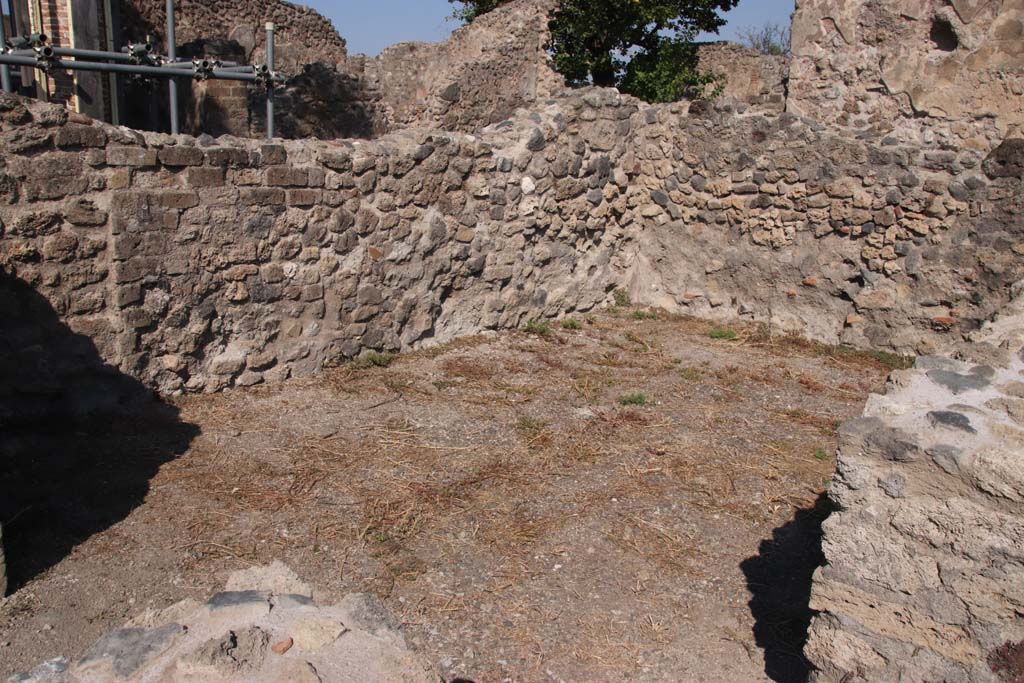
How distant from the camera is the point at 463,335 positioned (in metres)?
6.48

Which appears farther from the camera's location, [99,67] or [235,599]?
[99,67]

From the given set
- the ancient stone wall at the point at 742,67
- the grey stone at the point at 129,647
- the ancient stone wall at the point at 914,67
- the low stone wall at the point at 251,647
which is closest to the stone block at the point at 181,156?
the low stone wall at the point at 251,647

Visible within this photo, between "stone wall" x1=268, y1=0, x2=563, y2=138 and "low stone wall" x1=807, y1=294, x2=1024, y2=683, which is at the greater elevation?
"stone wall" x1=268, y1=0, x2=563, y2=138

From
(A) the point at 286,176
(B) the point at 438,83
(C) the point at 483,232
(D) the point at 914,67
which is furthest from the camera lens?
(B) the point at 438,83

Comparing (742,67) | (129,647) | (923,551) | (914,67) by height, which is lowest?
(129,647)

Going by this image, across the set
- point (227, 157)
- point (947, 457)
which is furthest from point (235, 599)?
point (227, 157)

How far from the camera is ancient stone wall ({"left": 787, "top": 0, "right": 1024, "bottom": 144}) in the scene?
6.82 metres

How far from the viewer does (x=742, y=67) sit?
14.4 meters

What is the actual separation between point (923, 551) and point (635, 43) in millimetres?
14411

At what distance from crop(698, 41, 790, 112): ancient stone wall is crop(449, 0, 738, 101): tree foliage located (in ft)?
0.88

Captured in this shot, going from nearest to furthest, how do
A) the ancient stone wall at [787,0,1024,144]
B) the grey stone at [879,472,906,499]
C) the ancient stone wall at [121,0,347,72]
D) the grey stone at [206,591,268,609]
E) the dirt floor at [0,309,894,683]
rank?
the grey stone at [879,472,906,499] < the grey stone at [206,591,268,609] < the dirt floor at [0,309,894,683] < the ancient stone wall at [787,0,1024,144] < the ancient stone wall at [121,0,347,72]

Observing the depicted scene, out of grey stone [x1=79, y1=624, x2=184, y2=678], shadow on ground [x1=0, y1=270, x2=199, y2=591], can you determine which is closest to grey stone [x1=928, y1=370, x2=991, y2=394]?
grey stone [x1=79, y1=624, x2=184, y2=678]

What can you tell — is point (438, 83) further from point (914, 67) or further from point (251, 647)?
point (251, 647)

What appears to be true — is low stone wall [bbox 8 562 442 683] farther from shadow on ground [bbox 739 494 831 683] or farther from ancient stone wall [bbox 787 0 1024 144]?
ancient stone wall [bbox 787 0 1024 144]
